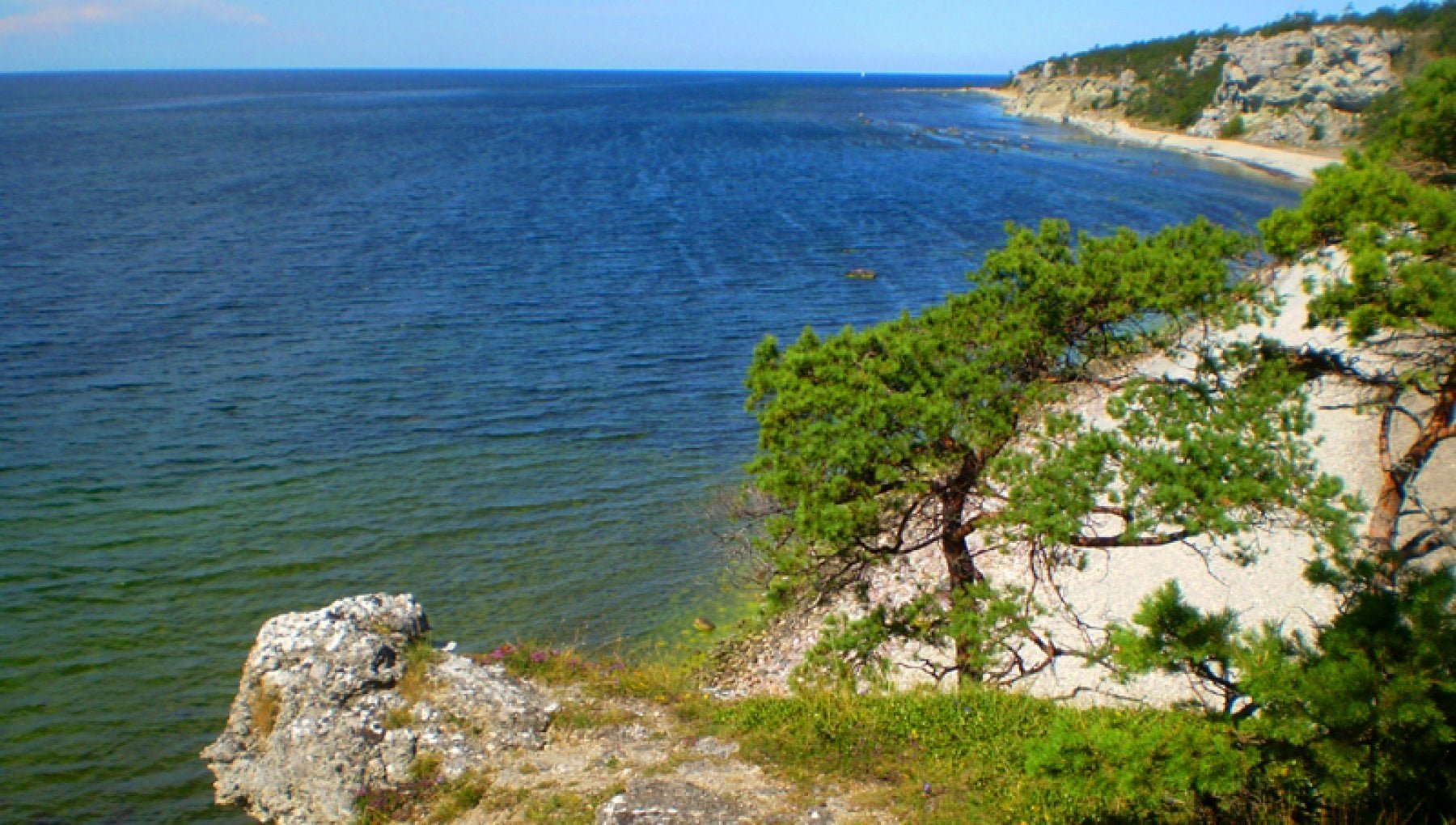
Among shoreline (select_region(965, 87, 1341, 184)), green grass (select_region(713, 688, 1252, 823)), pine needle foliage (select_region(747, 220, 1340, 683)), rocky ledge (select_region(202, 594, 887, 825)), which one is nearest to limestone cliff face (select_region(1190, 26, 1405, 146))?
shoreline (select_region(965, 87, 1341, 184))

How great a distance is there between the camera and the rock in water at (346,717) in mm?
14781

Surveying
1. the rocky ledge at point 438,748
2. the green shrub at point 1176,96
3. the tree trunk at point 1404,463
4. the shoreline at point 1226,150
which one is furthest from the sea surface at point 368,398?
the green shrub at point 1176,96

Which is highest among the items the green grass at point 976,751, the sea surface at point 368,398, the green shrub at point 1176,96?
the green shrub at point 1176,96

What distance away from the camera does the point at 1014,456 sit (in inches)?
527

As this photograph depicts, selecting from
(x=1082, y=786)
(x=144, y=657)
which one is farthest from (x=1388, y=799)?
(x=144, y=657)

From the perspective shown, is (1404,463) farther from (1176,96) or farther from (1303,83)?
(1176,96)

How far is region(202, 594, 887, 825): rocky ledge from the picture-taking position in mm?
12508

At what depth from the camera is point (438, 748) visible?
14.9 metres

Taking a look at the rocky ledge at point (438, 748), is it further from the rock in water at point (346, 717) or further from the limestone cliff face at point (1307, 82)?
the limestone cliff face at point (1307, 82)

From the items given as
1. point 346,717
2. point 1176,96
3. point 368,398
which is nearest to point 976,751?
point 346,717

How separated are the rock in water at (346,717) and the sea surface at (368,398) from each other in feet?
4.29

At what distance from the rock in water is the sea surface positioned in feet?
4.29

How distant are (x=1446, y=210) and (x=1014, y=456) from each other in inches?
284

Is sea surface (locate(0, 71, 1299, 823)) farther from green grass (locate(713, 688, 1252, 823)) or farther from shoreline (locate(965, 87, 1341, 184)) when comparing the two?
shoreline (locate(965, 87, 1341, 184))
